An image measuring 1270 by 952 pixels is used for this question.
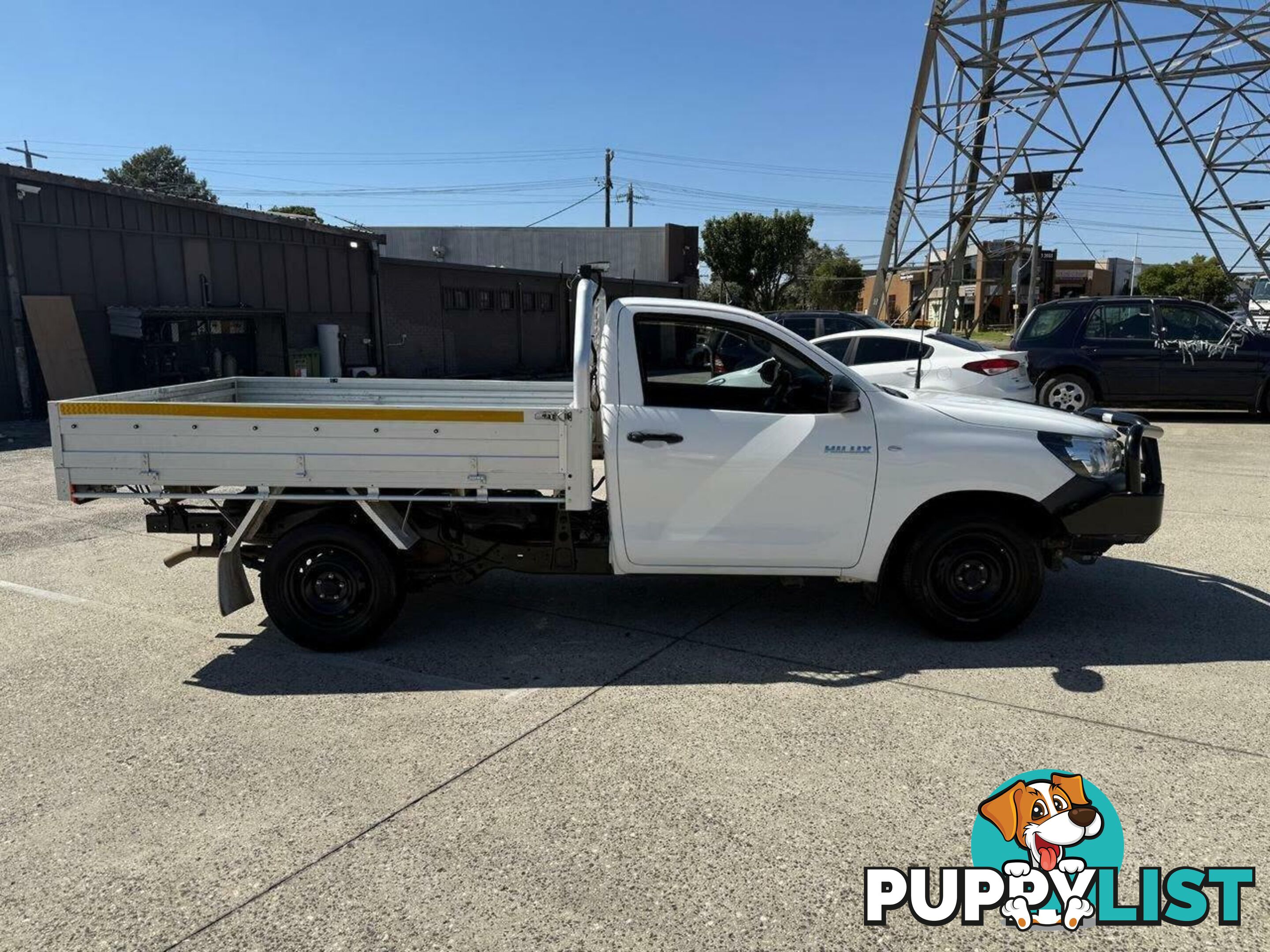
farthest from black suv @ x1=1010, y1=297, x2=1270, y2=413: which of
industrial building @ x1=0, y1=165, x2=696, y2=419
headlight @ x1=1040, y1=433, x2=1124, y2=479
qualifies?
headlight @ x1=1040, y1=433, x2=1124, y2=479

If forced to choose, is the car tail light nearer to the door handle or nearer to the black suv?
the black suv

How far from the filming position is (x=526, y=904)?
312cm

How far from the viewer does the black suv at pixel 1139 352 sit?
46.6 ft

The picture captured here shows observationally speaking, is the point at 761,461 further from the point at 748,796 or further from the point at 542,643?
the point at 748,796

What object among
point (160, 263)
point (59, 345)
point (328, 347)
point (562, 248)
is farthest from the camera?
point (562, 248)

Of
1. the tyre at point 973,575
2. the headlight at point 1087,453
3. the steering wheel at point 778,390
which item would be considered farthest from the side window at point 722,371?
the headlight at point 1087,453

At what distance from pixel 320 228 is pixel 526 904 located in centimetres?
2338

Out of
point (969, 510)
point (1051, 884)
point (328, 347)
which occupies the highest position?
point (328, 347)

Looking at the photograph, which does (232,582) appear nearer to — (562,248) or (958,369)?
(958,369)

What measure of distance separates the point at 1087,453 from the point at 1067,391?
988 centimetres

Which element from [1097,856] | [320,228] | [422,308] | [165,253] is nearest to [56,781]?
[1097,856]

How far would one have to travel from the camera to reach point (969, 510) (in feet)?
17.6

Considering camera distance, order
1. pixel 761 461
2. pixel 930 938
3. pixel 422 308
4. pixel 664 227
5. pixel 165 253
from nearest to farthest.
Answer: pixel 930 938
pixel 761 461
pixel 165 253
pixel 422 308
pixel 664 227

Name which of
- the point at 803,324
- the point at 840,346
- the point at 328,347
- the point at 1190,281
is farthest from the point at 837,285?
the point at 840,346
